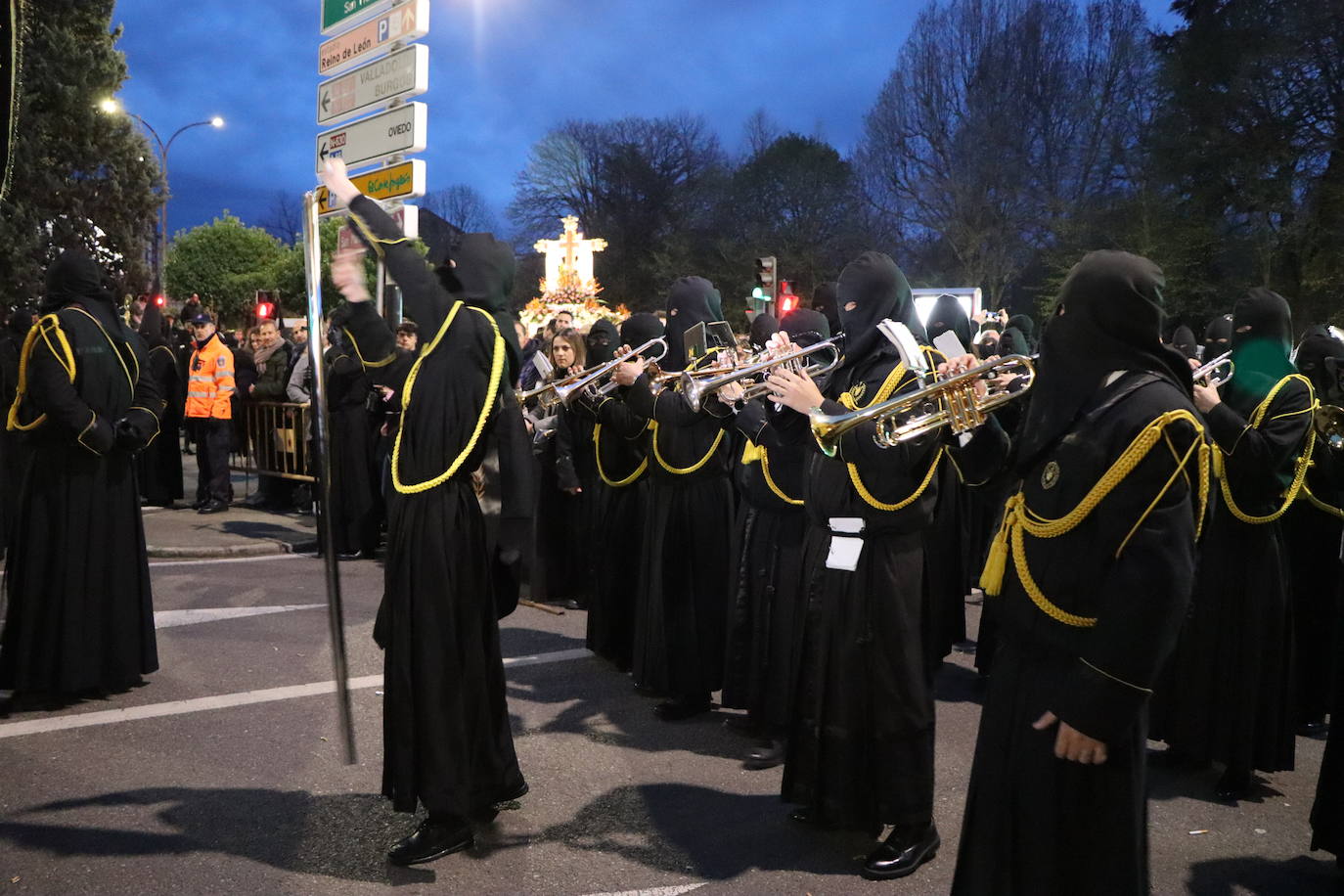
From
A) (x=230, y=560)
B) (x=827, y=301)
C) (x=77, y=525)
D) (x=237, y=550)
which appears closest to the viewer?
(x=77, y=525)

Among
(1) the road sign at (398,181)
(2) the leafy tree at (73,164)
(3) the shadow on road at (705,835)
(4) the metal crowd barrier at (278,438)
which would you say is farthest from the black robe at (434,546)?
(2) the leafy tree at (73,164)

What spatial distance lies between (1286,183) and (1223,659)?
95.2ft

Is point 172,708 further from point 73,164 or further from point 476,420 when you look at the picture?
point 73,164

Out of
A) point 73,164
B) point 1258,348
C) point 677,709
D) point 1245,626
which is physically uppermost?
point 73,164

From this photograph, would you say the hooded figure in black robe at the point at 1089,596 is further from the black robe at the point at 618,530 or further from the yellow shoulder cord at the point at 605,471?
the yellow shoulder cord at the point at 605,471

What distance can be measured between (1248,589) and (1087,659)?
3.06 m

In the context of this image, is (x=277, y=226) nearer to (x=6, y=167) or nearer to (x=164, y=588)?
(x=164, y=588)

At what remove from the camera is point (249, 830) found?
14.2 ft

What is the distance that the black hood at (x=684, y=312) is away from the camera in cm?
645

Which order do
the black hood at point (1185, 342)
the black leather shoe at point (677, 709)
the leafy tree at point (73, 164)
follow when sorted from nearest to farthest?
the black leather shoe at point (677, 709) → the black hood at point (1185, 342) → the leafy tree at point (73, 164)

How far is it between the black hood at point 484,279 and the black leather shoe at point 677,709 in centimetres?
241

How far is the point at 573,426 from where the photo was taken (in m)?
8.41

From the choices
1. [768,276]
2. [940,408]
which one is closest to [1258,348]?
[940,408]

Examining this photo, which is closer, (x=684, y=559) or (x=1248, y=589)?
(x=1248, y=589)
